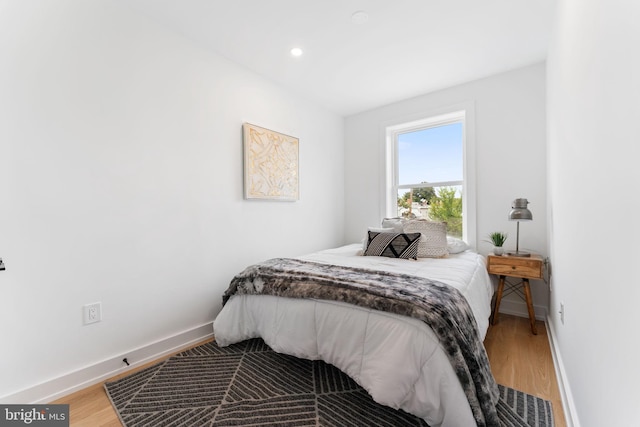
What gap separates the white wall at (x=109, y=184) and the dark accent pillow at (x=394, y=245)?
118 cm

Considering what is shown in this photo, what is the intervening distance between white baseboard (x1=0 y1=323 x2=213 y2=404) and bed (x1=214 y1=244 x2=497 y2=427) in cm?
31

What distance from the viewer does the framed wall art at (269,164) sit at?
2.80 metres

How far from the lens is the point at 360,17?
2127mm

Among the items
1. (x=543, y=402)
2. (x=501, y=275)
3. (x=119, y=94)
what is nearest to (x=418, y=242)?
(x=501, y=275)

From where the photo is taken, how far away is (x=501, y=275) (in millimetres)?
2678

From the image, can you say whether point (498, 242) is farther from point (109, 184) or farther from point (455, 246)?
point (109, 184)

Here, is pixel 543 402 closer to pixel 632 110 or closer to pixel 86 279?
pixel 632 110

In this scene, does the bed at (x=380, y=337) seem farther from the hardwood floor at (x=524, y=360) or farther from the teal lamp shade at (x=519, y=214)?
the teal lamp shade at (x=519, y=214)

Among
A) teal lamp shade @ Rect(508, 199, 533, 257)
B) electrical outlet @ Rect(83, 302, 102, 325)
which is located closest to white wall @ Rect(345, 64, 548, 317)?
teal lamp shade @ Rect(508, 199, 533, 257)

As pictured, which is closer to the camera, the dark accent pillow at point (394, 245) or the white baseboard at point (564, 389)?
the white baseboard at point (564, 389)

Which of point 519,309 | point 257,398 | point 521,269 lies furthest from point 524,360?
point 257,398

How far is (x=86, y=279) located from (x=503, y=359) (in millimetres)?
2858

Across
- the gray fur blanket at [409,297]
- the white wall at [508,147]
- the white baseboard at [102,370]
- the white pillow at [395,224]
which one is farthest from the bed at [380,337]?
the white wall at [508,147]

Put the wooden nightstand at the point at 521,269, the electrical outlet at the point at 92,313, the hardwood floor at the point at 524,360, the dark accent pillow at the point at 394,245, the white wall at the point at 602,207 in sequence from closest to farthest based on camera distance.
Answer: the white wall at the point at 602,207 → the hardwood floor at the point at 524,360 → the electrical outlet at the point at 92,313 → the wooden nightstand at the point at 521,269 → the dark accent pillow at the point at 394,245
